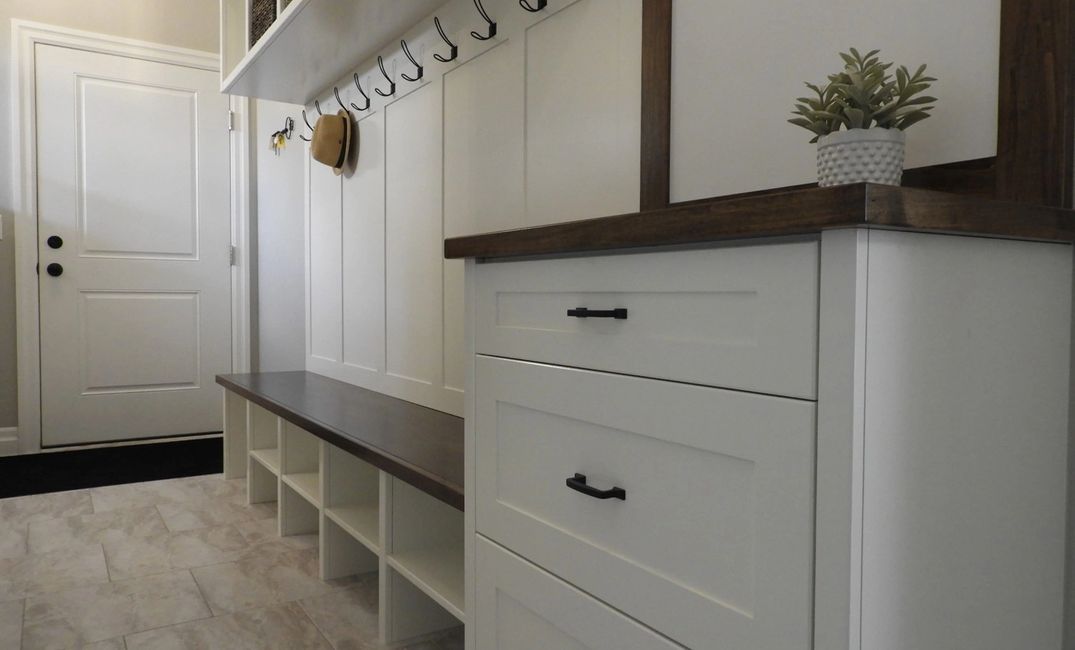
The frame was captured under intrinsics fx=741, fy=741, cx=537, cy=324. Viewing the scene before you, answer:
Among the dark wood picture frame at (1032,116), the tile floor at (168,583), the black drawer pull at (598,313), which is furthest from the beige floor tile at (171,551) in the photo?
the dark wood picture frame at (1032,116)

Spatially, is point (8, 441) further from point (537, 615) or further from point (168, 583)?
point (537, 615)

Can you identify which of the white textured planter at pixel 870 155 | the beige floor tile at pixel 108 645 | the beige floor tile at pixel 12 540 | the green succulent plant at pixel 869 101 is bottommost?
the beige floor tile at pixel 108 645

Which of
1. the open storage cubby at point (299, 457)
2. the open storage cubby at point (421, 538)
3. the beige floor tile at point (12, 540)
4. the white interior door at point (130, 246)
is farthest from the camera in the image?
the white interior door at point (130, 246)

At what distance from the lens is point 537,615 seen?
97 cm

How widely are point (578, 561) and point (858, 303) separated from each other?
0.47m

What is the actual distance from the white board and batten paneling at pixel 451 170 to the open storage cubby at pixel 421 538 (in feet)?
1.25

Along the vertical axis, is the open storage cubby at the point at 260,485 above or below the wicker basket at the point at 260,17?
below

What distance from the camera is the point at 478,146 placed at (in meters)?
1.91

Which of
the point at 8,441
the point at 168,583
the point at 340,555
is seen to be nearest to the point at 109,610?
the point at 168,583

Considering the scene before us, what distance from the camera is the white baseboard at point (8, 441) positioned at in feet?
11.8

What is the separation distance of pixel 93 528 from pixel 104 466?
1.03 m

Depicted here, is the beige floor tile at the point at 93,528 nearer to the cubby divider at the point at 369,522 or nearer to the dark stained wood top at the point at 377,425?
the cubby divider at the point at 369,522

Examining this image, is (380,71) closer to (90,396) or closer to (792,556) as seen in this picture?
(792,556)

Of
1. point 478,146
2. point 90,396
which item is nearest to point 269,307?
point 90,396
